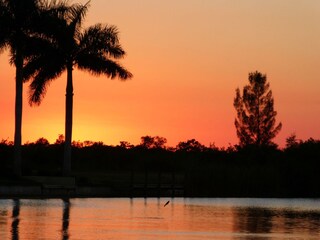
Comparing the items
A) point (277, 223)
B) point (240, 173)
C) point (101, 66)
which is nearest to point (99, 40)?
point (101, 66)

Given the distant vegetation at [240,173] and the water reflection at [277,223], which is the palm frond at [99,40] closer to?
the distant vegetation at [240,173]

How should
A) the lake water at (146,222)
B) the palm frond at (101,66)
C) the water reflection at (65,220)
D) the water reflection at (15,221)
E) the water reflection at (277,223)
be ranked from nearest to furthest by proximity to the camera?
the water reflection at (15,221)
the water reflection at (65,220)
the lake water at (146,222)
the water reflection at (277,223)
the palm frond at (101,66)

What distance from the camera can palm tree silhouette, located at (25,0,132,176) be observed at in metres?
72.2

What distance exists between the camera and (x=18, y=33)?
6950 cm

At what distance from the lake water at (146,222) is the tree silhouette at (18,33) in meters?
16.0

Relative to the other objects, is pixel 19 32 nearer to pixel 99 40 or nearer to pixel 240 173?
pixel 99 40

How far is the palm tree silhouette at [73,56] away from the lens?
237 feet

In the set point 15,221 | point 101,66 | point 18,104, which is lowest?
point 15,221

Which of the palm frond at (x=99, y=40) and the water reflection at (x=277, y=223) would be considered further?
the palm frond at (x=99, y=40)

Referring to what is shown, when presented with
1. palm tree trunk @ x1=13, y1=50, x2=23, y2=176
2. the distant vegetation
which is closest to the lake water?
palm tree trunk @ x1=13, y1=50, x2=23, y2=176

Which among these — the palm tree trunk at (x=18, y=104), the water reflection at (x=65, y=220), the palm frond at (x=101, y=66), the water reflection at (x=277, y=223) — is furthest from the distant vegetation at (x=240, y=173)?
the water reflection at (x=277, y=223)

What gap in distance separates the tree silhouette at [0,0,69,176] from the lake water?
52.3 ft

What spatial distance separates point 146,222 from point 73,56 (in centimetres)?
3464

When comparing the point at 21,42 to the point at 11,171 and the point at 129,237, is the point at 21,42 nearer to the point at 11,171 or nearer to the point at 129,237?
the point at 11,171
